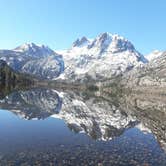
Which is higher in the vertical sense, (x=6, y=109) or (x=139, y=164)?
(x=6, y=109)

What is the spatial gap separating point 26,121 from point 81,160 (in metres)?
41.9

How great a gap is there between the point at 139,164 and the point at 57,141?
18773mm

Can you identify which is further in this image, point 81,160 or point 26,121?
point 26,121

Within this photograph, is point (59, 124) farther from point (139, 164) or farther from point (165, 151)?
point (139, 164)

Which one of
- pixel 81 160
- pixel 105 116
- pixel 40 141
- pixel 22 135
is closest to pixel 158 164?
pixel 81 160

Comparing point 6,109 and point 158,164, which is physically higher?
point 6,109

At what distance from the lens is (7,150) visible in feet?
161

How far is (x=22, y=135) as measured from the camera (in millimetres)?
64438

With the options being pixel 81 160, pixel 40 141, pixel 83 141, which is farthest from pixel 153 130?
pixel 81 160

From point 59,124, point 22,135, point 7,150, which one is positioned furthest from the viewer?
point 59,124

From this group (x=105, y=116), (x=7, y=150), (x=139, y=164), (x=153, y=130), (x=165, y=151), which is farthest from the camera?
(x=105, y=116)

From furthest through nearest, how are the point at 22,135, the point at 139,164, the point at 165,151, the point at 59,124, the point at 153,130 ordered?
the point at 59,124, the point at 153,130, the point at 22,135, the point at 165,151, the point at 139,164

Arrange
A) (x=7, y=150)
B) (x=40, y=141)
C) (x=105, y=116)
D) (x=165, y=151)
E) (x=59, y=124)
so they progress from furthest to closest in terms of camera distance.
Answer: (x=105, y=116)
(x=59, y=124)
(x=40, y=141)
(x=165, y=151)
(x=7, y=150)

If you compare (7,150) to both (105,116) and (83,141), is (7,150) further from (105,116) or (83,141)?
(105,116)
